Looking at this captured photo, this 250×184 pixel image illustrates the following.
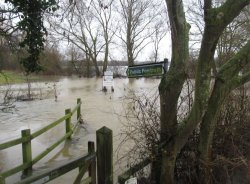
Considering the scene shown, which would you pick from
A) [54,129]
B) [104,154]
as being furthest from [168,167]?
[54,129]

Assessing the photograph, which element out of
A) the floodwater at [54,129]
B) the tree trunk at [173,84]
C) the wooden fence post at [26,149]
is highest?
the tree trunk at [173,84]

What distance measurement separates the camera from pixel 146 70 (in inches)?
157

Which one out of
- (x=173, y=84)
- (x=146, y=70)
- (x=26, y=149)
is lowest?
(x=26, y=149)

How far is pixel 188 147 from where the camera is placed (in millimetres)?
4395

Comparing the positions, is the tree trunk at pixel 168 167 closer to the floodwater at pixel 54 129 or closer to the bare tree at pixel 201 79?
the bare tree at pixel 201 79

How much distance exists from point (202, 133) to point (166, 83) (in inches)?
33.7

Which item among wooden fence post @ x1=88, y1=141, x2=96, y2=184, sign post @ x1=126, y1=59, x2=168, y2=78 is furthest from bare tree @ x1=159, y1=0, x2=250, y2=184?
wooden fence post @ x1=88, y1=141, x2=96, y2=184

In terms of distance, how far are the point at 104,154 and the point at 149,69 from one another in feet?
3.99

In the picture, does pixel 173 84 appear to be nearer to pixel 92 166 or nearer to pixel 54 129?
pixel 92 166

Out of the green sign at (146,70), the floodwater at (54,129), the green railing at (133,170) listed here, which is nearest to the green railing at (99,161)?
the green railing at (133,170)

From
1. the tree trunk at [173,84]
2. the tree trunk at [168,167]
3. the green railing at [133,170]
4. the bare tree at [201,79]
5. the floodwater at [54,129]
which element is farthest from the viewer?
the floodwater at [54,129]

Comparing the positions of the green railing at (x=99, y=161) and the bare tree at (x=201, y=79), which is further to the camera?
the green railing at (x=99, y=161)

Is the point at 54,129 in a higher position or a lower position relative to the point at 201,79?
lower

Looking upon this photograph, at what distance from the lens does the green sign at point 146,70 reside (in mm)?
3895
